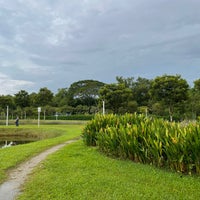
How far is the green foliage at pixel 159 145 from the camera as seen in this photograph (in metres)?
6.18

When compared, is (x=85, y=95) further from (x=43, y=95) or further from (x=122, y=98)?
(x=122, y=98)

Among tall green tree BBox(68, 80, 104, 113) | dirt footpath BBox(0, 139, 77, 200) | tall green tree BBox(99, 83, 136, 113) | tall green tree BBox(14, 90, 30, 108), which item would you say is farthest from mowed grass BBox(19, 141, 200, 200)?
tall green tree BBox(68, 80, 104, 113)

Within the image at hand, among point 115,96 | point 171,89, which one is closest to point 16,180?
point 171,89

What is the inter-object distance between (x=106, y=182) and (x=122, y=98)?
28084 mm

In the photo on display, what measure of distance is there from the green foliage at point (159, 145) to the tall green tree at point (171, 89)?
20.6m

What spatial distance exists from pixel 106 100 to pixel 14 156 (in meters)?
24.7

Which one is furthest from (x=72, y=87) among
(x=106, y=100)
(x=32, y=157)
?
(x=32, y=157)

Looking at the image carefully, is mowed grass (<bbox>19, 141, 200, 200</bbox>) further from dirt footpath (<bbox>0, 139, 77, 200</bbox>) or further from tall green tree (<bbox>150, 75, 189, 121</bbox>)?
tall green tree (<bbox>150, 75, 189, 121</bbox>)

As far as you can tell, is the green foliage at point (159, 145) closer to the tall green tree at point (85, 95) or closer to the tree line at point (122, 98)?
the tree line at point (122, 98)

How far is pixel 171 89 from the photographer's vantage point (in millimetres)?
29047

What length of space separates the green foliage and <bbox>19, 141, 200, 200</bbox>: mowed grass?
31cm

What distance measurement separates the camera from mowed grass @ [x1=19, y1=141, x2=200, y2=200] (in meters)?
4.80

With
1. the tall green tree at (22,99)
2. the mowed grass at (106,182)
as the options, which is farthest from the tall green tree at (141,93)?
the mowed grass at (106,182)

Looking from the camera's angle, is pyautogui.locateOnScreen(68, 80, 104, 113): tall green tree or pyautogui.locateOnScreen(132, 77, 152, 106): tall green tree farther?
pyautogui.locateOnScreen(68, 80, 104, 113): tall green tree
